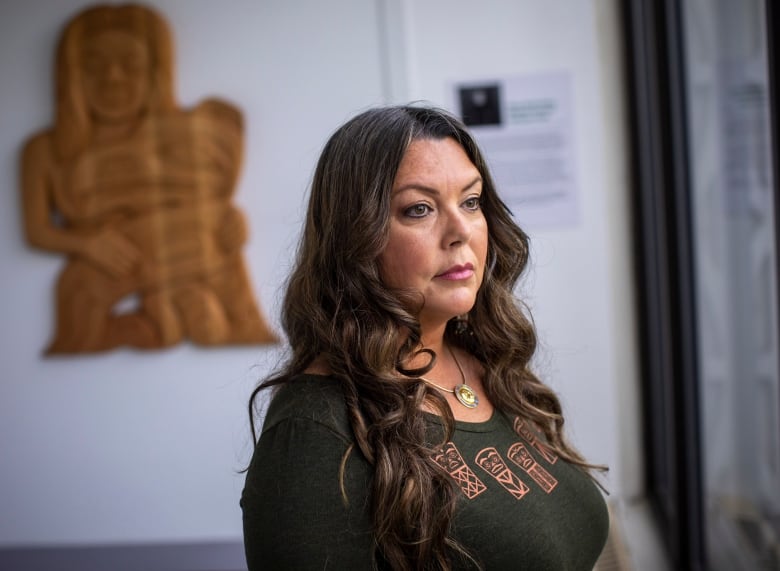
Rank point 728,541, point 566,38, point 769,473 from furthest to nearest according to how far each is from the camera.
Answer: point 566,38
point 728,541
point 769,473

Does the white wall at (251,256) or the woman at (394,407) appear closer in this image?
the woman at (394,407)

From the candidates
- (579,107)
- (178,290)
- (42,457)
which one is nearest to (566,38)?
(579,107)

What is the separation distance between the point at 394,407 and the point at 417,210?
28 cm

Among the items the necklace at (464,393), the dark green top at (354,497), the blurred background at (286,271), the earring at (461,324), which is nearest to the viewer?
the dark green top at (354,497)

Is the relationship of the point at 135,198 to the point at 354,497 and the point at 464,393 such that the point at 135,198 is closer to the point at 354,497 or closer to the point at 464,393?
the point at 464,393

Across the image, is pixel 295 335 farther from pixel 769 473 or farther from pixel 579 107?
pixel 579 107

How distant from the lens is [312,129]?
3.00 m

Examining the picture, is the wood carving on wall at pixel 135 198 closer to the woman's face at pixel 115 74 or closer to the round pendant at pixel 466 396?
the woman's face at pixel 115 74

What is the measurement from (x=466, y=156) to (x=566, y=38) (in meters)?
2.02

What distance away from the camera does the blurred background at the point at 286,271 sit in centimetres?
294

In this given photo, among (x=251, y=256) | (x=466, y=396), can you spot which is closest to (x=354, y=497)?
(x=466, y=396)

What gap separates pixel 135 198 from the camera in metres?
3.03

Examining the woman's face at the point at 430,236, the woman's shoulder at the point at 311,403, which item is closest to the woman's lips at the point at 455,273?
the woman's face at the point at 430,236

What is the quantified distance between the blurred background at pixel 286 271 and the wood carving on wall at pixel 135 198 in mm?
78
